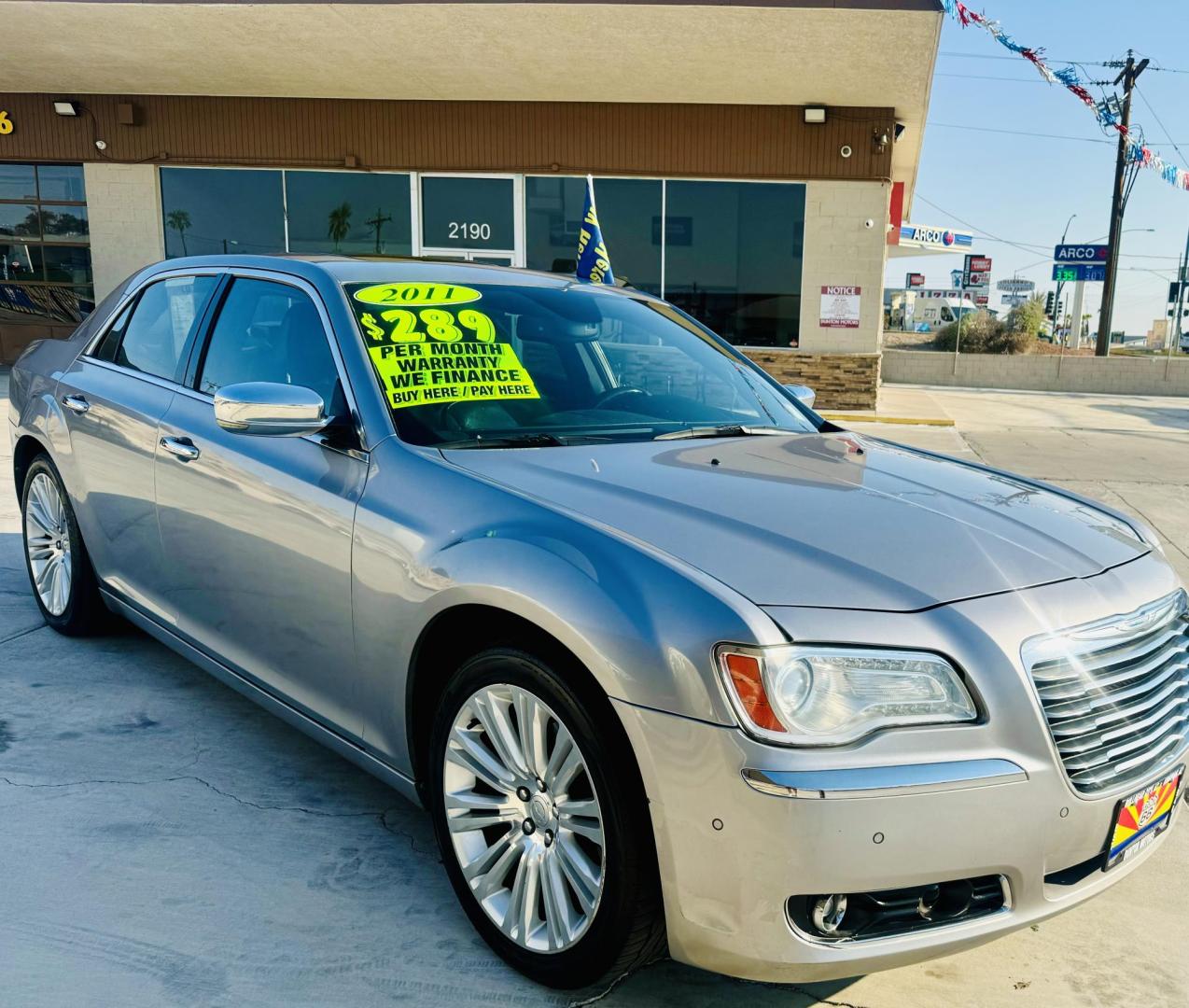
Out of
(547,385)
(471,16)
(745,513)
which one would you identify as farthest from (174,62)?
(745,513)

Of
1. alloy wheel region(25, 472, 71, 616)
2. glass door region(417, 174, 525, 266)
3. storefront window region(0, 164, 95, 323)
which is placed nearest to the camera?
alloy wheel region(25, 472, 71, 616)

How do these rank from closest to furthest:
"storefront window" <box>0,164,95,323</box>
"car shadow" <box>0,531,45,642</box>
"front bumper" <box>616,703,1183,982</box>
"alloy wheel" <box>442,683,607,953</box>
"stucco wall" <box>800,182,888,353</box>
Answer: "front bumper" <box>616,703,1183,982</box> < "alloy wheel" <box>442,683,607,953</box> < "car shadow" <box>0,531,45,642</box> < "stucco wall" <box>800,182,888,353</box> < "storefront window" <box>0,164,95,323</box>

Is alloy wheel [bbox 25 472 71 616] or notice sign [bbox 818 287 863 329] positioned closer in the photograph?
alloy wheel [bbox 25 472 71 616]

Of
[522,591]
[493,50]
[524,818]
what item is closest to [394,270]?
[522,591]

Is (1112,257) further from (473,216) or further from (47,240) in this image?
(47,240)

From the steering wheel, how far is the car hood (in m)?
0.32

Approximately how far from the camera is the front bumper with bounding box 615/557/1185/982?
1849 millimetres

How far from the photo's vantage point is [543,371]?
3201 millimetres

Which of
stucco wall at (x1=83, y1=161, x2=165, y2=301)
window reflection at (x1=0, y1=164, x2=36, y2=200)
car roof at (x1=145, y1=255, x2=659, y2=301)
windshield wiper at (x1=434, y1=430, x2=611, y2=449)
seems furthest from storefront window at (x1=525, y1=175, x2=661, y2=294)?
windshield wiper at (x1=434, y1=430, x2=611, y2=449)

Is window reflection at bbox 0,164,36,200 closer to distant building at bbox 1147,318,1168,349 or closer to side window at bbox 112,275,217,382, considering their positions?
side window at bbox 112,275,217,382

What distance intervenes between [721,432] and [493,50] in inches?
460

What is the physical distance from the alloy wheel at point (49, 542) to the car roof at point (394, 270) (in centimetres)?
133

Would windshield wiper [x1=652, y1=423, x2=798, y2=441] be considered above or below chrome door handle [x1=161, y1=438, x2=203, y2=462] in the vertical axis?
above

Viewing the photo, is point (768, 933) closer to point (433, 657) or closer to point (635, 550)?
point (635, 550)
